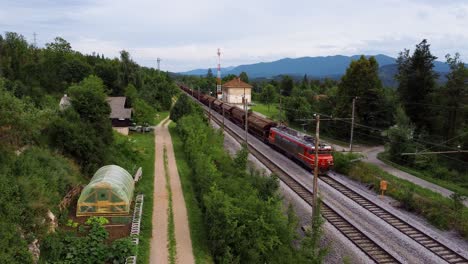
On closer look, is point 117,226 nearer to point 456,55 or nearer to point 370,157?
point 370,157

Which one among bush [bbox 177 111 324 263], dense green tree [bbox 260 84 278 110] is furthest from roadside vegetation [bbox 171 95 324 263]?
dense green tree [bbox 260 84 278 110]

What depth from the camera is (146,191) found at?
2688cm

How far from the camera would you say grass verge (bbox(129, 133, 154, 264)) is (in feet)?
59.0

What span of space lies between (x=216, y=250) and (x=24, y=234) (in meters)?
8.36

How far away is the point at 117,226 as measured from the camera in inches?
808

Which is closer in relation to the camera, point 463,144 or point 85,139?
point 85,139

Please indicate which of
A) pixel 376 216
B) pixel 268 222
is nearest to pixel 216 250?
pixel 268 222

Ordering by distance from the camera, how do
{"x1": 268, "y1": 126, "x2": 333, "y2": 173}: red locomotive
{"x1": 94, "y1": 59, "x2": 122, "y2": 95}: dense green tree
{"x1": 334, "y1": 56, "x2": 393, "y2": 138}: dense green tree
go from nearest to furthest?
1. {"x1": 268, "y1": 126, "x2": 333, "y2": 173}: red locomotive
2. {"x1": 334, "y1": 56, "x2": 393, "y2": 138}: dense green tree
3. {"x1": 94, "y1": 59, "x2": 122, "y2": 95}: dense green tree

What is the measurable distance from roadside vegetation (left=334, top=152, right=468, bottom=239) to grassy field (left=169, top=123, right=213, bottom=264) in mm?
14806

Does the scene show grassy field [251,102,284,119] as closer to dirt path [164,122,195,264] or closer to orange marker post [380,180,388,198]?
orange marker post [380,180,388,198]

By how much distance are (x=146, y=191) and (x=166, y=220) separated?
18.4 feet

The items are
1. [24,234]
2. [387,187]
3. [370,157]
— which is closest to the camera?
[24,234]

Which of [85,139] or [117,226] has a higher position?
[85,139]

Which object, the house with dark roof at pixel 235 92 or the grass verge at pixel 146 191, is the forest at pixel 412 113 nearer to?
the grass verge at pixel 146 191
